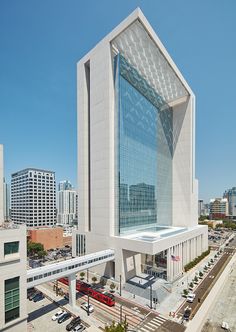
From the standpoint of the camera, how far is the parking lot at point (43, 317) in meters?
30.2

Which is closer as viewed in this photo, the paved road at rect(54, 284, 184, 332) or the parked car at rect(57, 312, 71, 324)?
the paved road at rect(54, 284, 184, 332)

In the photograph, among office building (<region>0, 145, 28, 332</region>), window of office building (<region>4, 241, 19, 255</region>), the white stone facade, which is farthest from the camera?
the white stone facade

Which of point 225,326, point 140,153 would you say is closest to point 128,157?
point 140,153

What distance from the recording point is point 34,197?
13312cm

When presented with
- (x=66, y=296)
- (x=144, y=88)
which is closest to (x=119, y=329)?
(x=66, y=296)

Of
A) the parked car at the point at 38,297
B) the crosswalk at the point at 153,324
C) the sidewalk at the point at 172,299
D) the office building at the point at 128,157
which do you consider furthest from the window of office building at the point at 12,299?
the office building at the point at 128,157

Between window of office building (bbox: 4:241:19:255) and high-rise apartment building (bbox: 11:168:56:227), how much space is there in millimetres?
112221

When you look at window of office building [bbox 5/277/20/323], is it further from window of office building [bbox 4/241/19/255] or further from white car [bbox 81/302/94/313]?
white car [bbox 81/302/94/313]

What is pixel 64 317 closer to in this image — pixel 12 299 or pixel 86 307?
pixel 86 307

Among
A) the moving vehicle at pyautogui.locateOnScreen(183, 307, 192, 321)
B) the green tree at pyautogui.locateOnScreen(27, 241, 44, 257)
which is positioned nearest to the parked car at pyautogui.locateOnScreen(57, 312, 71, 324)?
the moving vehicle at pyautogui.locateOnScreen(183, 307, 192, 321)

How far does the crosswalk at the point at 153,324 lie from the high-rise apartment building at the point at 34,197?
11470 cm

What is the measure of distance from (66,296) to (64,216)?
155475 mm

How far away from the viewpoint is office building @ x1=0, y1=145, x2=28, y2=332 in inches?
1000

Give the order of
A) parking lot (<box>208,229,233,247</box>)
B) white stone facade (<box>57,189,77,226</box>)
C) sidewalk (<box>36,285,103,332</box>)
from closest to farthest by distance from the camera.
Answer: sidewalk (<box>36,285,103,332</box>)
parking lot (<box>208,229,233,247</box>)
white stone facade (<box>57,189,77,226</box>)
